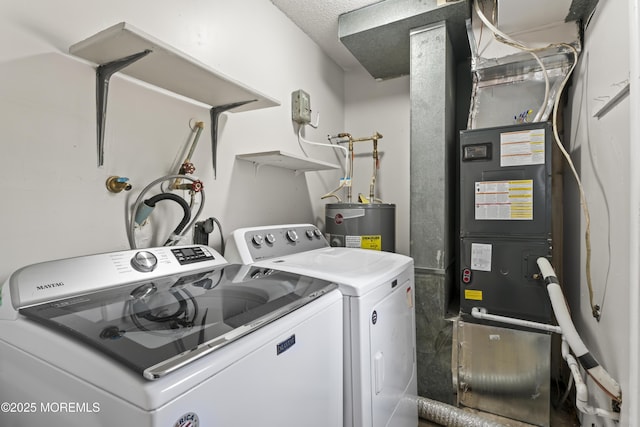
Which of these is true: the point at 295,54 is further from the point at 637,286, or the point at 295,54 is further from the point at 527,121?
the point at 637,286

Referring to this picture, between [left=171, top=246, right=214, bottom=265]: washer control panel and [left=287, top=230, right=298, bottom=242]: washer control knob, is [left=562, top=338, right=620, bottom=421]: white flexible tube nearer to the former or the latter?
[left=287, top=230, right=298, bottom=242]: washer control knob

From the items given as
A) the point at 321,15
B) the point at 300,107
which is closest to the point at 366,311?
the point at 300,107

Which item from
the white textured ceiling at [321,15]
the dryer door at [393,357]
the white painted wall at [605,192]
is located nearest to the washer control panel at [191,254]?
the dryer door at [393,357]

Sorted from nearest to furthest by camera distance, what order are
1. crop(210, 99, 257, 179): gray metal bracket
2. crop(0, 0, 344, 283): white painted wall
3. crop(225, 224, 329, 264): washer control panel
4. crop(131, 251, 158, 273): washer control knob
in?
1. crop(0, 0, 344, 283): white painted wall
2. crop(131, 251, 158, 273): washer control knob
3. crop(225, 224, 329, 264): washer control panel
4. crop(210, 99, 257, 179): gray metal bracket

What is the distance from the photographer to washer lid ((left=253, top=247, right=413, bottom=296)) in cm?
108

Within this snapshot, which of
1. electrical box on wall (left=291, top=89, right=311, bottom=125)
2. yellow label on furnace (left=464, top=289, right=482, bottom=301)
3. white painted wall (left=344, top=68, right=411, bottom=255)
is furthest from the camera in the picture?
white painted wall (left=344, top=68, right=411, bottom=255)

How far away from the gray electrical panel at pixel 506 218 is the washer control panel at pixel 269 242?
0.92 m

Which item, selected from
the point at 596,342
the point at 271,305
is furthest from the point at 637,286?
the point at 596,342

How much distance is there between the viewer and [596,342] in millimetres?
1380

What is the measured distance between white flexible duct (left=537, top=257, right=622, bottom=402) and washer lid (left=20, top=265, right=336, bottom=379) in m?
1.06

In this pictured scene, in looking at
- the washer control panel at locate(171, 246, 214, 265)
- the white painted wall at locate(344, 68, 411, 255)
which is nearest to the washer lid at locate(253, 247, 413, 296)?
the washer control panel at locate(171, 246, 214, 265)

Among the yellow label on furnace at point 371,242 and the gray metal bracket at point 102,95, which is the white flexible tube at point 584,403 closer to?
the yellow label on furnace at point 371,242

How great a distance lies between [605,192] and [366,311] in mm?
1122

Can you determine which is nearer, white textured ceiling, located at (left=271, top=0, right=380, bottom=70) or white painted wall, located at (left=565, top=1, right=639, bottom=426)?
white painted wall, located at (left=565, top=1, right=639, bottom=426)
